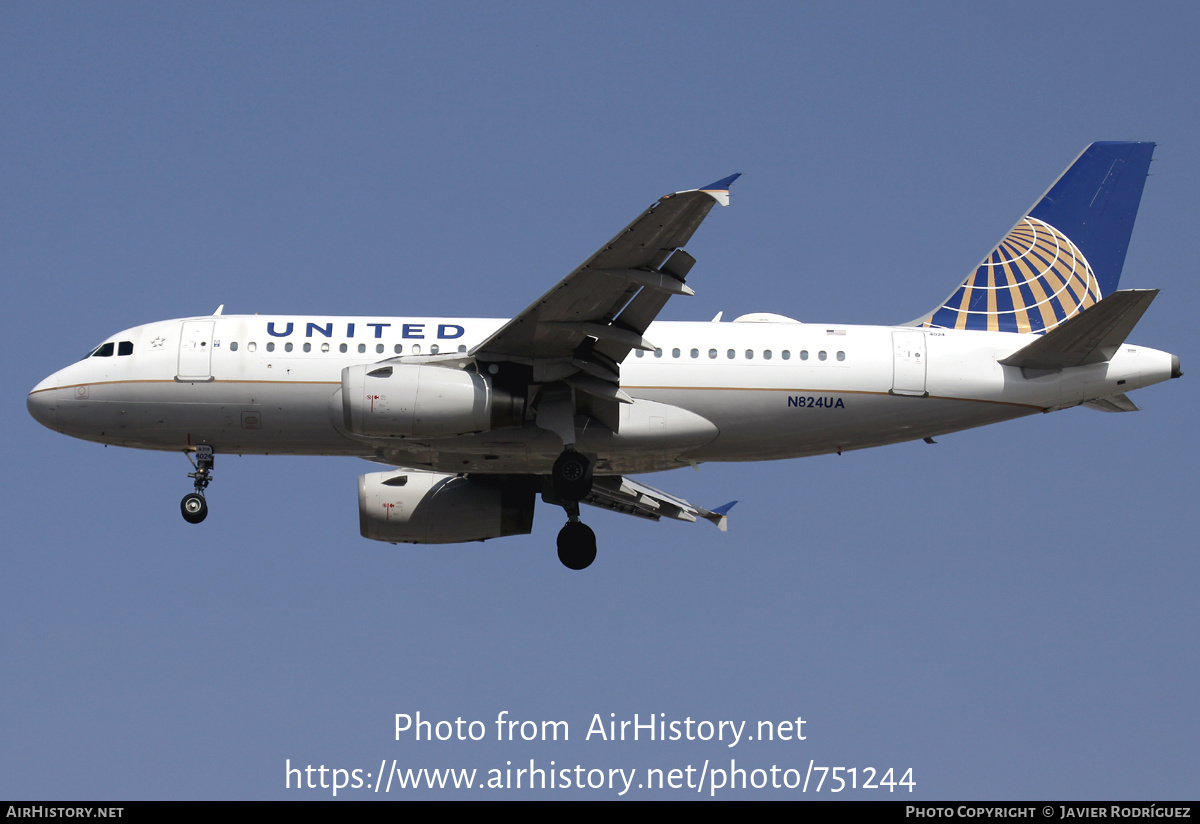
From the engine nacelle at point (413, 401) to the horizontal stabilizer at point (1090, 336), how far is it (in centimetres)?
1108

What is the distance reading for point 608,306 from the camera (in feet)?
88.5

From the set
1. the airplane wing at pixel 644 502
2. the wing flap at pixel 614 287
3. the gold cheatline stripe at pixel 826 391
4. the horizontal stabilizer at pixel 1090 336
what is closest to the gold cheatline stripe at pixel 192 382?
the wing flap at pixel 614 287

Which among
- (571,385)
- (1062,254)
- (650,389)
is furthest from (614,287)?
(1062,254)

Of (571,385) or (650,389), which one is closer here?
(571,385)

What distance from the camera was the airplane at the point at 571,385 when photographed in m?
27.5

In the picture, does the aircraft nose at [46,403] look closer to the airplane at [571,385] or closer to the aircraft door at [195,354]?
the airplane at [571,385]

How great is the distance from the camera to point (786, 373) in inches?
1152

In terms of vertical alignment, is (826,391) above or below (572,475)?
above

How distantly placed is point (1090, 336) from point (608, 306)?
981 centimetres

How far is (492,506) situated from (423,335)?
533cm

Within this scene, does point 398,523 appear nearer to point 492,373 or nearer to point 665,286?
point 492,373

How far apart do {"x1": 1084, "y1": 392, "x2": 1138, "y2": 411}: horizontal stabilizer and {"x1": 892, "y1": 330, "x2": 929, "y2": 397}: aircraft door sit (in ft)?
11.9

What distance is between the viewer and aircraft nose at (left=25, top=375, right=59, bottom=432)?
30344mm

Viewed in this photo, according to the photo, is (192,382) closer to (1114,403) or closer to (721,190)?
(721,190)
